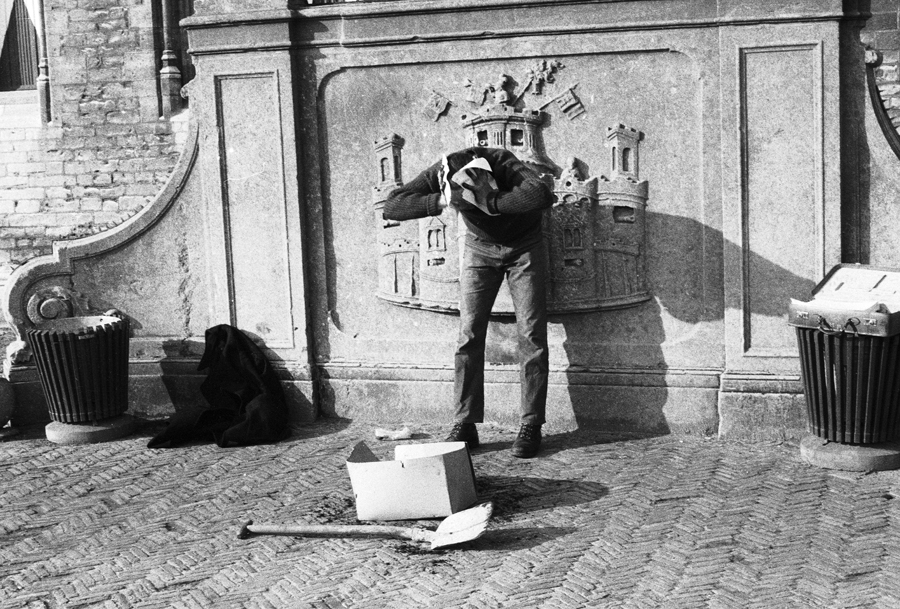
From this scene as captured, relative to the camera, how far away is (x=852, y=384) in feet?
20.4

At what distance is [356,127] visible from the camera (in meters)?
7.62

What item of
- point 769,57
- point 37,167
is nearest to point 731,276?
point 769,57

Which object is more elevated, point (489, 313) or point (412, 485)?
point (489, 313)

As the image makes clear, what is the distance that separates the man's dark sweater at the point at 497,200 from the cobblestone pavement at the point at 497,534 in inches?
52.4

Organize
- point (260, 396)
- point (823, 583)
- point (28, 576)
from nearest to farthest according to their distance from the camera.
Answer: point (823, 583) < point (28, 576) < point (260, 396)

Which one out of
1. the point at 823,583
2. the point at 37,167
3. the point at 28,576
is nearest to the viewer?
the point at 823,583

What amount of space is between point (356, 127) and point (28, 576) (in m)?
3.62

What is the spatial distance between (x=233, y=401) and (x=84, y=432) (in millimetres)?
978

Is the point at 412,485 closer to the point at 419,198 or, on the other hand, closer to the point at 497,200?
the point at 497,200

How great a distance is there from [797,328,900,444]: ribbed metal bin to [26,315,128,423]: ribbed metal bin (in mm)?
4304

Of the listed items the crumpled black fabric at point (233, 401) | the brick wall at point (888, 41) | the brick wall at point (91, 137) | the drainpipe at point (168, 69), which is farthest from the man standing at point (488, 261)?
the drainpipe at point (168, 69)

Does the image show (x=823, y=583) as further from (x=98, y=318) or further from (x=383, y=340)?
(x=98, y=318)

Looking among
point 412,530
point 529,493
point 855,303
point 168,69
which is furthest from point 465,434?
point 168,69

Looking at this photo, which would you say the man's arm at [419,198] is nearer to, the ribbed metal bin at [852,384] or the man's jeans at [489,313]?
the man's jeans at [489,313]
